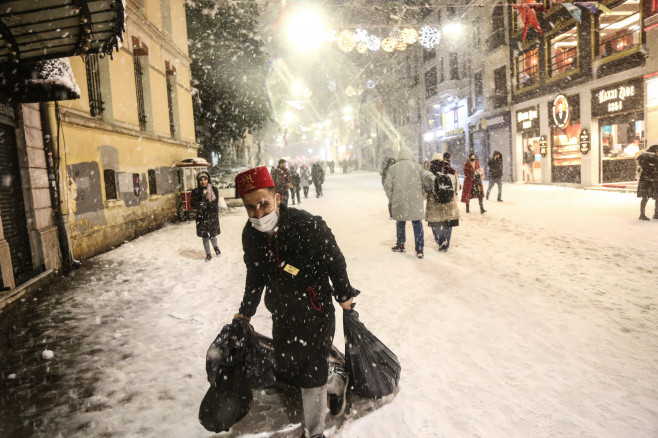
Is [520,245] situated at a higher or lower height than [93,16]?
lower

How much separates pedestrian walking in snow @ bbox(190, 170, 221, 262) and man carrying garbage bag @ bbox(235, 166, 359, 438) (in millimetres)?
5822

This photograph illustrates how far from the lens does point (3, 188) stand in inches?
255

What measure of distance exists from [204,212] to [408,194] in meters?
4.02

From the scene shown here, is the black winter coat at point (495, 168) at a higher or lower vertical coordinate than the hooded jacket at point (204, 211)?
higher

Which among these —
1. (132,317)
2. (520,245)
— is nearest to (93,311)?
(132,317)

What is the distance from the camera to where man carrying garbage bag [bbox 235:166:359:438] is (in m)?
2.48

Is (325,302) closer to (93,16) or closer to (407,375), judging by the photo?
(407,375)

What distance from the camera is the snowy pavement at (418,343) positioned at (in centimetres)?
288

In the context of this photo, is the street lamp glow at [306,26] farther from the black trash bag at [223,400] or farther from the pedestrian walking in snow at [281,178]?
the black trash bag at [223,400]

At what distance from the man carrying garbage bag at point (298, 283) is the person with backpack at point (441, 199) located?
17.3 ft

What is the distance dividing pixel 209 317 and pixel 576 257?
6039 mm

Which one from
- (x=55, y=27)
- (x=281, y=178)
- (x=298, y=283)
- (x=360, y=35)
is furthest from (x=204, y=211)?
(x=360, y=35)

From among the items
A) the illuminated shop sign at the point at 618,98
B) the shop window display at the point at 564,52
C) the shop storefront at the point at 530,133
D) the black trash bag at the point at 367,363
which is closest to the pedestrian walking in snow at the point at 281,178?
the black trash bag at the point at 367,363

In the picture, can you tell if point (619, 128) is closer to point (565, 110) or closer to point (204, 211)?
point (565, 110)
